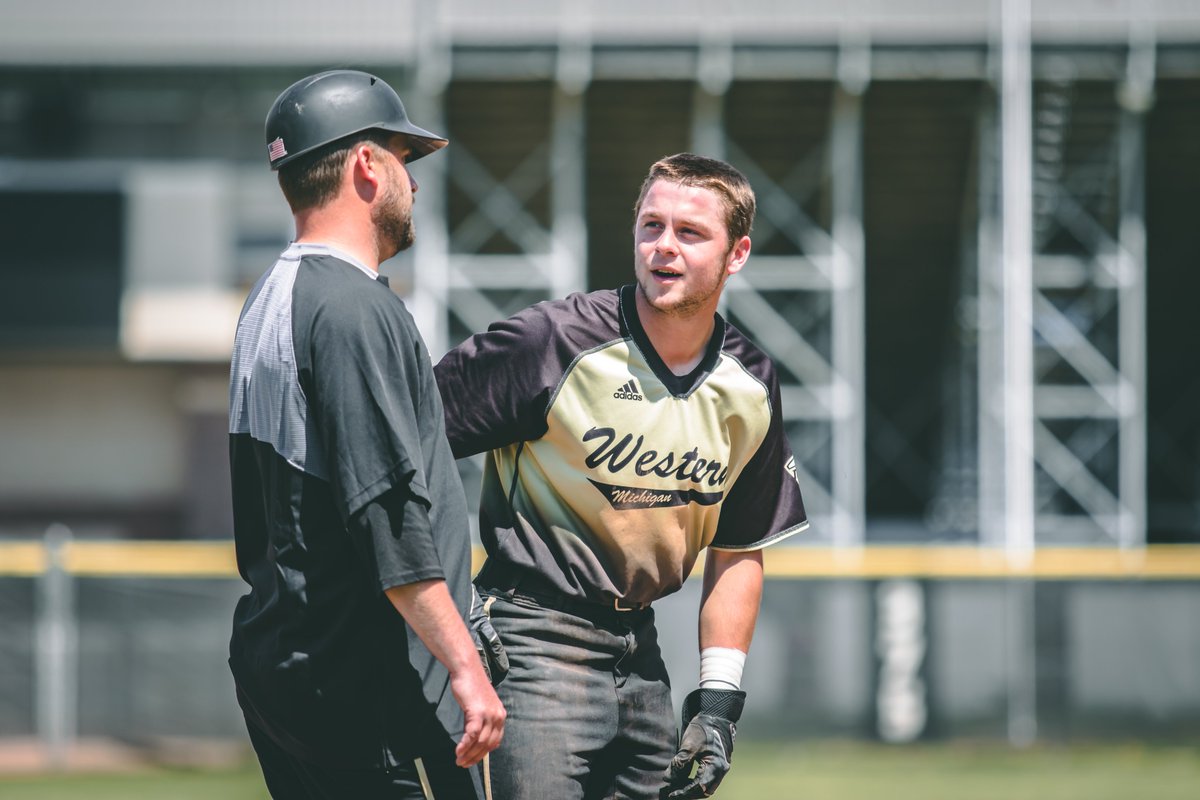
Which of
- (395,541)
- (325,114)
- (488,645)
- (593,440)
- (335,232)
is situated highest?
(325,114)

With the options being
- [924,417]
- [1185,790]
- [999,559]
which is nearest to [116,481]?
[924,417]

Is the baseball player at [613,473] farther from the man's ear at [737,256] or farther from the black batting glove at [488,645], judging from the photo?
the black batting glove at [488,645]

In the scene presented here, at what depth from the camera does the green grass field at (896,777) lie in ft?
27.3

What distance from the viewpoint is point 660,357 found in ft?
11.9

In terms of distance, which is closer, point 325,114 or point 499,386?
point 325,114

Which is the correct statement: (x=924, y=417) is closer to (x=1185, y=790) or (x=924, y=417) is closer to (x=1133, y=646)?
(x=1133, y=646)

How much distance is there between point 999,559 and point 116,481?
1835 cm

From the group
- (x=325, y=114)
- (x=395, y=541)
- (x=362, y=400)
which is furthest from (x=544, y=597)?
(x=325, y=114)

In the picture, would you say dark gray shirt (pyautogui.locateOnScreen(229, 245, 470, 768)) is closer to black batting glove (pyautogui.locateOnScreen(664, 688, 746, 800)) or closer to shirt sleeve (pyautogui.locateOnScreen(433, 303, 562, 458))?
shirt sleeve (pyautogui.locateOnScreen(433, 303, 562, 458))

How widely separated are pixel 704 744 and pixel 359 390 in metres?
1.39

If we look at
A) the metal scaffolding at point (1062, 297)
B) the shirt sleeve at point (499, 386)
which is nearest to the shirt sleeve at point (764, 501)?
the shirt sleeve at point (499, 386)

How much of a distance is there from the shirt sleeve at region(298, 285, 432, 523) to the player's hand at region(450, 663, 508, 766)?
35cm

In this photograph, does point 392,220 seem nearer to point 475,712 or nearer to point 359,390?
point 359,390

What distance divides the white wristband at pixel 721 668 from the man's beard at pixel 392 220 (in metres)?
1.39
